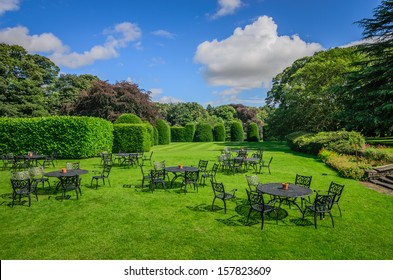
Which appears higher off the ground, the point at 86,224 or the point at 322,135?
the point at 322,135

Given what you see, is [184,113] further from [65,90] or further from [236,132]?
[65,90]

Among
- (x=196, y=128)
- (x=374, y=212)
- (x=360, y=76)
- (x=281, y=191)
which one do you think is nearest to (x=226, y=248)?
(x=281, y=191)

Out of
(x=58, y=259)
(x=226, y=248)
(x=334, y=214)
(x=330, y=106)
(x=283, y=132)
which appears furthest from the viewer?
(x=283, y=132)

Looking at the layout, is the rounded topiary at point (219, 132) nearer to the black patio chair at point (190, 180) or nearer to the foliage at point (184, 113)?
the foliage at point (184, 113)

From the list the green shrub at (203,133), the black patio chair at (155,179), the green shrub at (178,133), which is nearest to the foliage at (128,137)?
the black patio chair at (155,179)

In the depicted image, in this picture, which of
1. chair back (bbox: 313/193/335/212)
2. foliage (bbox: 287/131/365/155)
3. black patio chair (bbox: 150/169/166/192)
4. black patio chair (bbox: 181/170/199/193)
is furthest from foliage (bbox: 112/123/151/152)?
chair back (bbox: 313/193/335/212)

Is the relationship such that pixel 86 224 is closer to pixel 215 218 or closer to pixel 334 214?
pixel 215 218

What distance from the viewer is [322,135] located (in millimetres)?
22625

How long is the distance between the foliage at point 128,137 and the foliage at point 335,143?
593 inches

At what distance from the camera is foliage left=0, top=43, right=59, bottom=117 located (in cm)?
3400

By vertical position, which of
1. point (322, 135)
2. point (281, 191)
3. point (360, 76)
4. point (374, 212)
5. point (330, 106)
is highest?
point (360, 76)

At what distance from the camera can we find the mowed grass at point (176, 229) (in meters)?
5.84

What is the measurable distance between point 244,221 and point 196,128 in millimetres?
42074

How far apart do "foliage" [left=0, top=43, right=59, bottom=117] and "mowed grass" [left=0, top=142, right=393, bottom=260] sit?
29030mm
